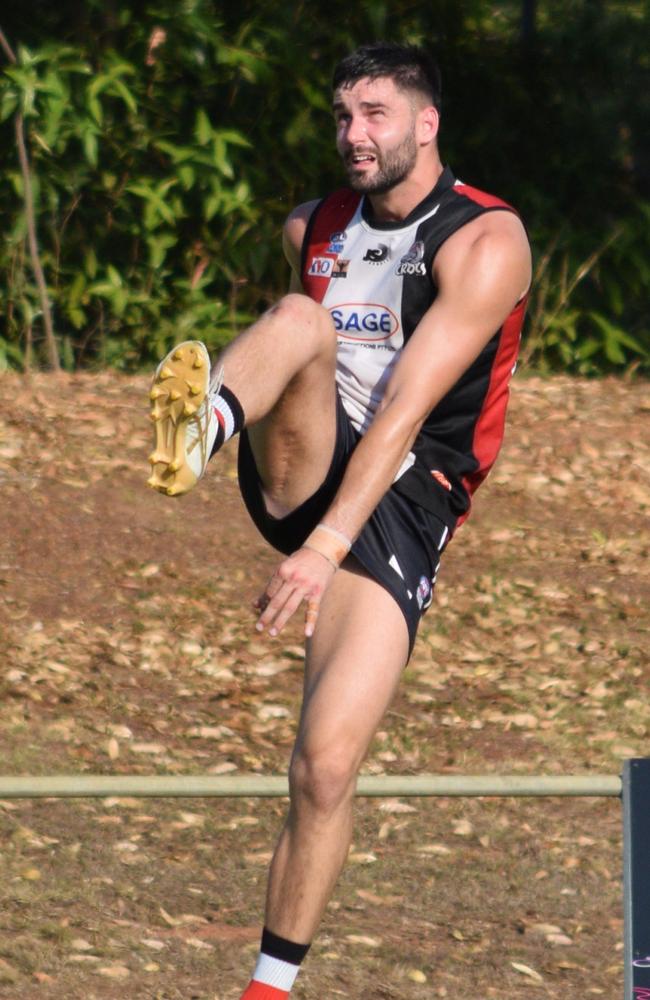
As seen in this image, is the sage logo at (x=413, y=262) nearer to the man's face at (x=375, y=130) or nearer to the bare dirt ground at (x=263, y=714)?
the man's face at (x=375, y=130)

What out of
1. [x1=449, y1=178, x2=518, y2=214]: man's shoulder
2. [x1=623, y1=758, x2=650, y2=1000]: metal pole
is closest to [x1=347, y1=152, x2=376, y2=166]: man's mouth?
[x1=449, y1=178, x2=518, y2=214]: man's shoulder

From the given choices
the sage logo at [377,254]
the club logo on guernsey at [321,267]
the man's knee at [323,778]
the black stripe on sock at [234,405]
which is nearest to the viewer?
the black stripe on sock at [234,405]

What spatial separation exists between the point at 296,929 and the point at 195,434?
1.10m

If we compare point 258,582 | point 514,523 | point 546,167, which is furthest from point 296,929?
point 546,167

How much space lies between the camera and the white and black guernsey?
4.01m

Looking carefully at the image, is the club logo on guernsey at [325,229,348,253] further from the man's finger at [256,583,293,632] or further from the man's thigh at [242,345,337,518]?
the man's finger at [256,583,293,632]

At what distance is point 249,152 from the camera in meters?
9.30

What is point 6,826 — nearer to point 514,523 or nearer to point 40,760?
→ point 40,760

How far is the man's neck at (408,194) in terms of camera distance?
161 inches

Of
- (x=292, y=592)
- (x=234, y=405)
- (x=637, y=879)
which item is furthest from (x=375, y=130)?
(x=637, y=879)

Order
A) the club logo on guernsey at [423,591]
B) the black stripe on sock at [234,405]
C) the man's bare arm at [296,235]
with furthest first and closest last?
the man's bare arm at [296,235], the club logo on guernsey at [423,591], the black stripe on sock at [234,405]

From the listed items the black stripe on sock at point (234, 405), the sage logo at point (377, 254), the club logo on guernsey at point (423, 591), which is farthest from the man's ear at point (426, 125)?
the club logo on guernsey at point (423, 591)

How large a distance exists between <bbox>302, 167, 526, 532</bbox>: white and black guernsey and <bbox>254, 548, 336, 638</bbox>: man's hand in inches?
23.9

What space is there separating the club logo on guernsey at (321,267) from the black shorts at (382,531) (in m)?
0.34
